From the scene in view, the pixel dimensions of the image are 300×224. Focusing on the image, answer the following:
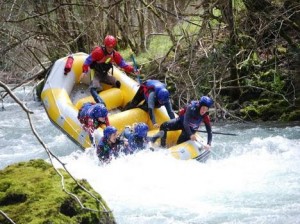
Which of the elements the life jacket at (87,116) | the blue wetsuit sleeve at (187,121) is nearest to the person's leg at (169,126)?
the blue wetsuit sleeve at (187,121)

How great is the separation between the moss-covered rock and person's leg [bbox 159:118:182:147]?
3.42m

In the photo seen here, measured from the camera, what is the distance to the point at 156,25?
15.6 metres

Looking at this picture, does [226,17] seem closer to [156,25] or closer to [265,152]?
[265,152]

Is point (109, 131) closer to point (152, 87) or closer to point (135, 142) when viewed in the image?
point (135, 142)

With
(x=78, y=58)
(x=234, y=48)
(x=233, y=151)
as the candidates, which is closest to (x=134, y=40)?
(x=234, y=48)

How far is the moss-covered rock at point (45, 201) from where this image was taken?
402cm

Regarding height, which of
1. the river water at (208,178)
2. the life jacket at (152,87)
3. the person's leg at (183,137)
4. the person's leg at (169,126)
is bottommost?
the river water at (208,178)

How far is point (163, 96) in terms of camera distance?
8.27 m

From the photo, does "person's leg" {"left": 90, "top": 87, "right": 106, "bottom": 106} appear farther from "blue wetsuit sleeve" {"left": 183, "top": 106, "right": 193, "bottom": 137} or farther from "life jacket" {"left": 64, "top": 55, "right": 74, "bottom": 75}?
"blue wetsuit sleeve" {"left": 183, "top": 106, "right": 193, "bottom": 137}

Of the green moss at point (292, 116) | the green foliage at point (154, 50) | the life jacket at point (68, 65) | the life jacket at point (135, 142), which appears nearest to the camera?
the life jacket at point (135, 142)

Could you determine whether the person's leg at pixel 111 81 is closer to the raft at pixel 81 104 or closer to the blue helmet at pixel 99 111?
the raft at pixel 81 104

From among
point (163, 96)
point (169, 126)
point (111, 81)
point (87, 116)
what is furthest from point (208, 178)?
point (111, 81)

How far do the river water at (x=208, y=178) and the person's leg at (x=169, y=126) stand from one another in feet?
1.25

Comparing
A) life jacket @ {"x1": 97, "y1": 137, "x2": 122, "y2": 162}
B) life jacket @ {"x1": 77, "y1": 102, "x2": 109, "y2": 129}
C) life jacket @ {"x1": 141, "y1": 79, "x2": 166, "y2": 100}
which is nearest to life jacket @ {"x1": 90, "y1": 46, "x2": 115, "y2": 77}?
life jacket @ {"x1": 141, "y1": 79, "x2": 166, "y2": 100}
